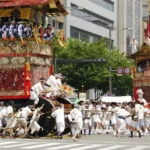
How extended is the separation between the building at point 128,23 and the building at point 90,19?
6.57 feet

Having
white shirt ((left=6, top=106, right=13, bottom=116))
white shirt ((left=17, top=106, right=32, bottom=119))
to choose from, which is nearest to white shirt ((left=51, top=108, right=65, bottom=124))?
white shirt ((left=17, top=106, right=32, bottom=119))

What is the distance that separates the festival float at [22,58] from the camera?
24891mm

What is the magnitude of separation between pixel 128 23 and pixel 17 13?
70.8m

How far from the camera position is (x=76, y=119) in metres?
24.4

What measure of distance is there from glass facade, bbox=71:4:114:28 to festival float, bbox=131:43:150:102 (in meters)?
28.0

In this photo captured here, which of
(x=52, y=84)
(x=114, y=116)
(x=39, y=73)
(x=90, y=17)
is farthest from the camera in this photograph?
(x=90, y=17)

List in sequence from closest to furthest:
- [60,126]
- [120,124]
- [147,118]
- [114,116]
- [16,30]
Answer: [60,126], [16,30], [120,124], [147,118], [114,116]

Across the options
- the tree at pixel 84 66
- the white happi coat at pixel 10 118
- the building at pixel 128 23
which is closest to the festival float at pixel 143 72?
the tree at pixel 84 66

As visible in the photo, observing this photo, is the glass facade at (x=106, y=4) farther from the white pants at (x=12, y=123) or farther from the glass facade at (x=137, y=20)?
→ the white pants at (x=12, y=123)

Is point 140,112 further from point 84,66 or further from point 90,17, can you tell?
point 90,17

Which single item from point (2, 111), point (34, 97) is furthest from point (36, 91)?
point (2, 111)

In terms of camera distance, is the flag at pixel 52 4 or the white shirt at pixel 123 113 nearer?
the flag at pixel 52 4

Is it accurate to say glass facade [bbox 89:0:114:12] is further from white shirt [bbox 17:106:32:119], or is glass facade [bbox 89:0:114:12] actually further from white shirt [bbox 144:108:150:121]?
white shirt [bbox 17:106:32:119]

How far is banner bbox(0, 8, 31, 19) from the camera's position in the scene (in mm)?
25266
